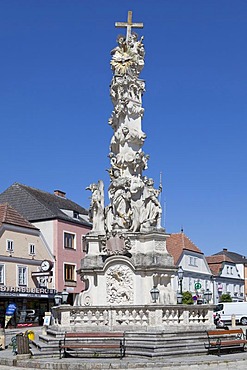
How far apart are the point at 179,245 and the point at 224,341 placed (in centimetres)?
4369

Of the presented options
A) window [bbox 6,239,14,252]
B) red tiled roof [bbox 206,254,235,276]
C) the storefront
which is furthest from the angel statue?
red tiled roof [bbox 206,254,235,276]

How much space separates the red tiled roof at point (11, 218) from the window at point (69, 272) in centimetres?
514

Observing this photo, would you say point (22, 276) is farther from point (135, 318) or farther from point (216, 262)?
point (216, 262)

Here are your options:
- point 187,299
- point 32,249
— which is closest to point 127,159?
point 32,249

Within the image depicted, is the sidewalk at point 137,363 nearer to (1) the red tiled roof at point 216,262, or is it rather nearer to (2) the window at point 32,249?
(2) the window at point 32,249

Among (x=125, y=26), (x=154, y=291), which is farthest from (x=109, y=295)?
(x=125, y=26)

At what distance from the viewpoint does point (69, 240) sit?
181ft

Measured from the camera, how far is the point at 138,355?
2056cm

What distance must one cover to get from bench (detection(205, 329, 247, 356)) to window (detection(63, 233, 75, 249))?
101 ft

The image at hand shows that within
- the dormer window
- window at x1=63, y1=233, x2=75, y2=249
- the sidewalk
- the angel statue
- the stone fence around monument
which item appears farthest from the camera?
the dormer window

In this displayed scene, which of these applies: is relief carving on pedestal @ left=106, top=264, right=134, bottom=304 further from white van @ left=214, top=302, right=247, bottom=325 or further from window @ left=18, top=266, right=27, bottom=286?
white van @ left=214, top=302, right=247, bottom=325

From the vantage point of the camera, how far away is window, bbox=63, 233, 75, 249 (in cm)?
5420

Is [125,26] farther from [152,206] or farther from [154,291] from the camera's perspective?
[154,291]

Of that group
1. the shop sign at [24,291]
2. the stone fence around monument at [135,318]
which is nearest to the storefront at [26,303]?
the shop sign at [24,291]
